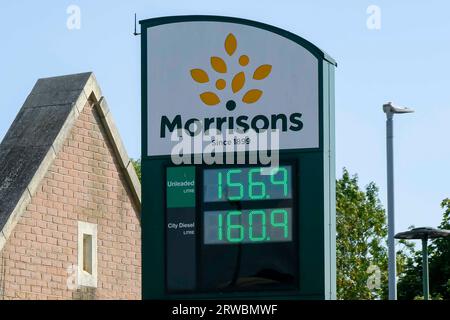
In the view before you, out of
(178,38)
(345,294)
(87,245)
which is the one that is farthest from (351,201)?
(178,38)

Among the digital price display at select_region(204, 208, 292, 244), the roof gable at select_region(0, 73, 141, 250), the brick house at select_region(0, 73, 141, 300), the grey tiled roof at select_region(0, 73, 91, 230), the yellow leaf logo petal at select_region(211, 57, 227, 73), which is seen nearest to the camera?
the digital price display at select_region(204, 208, 292, 244)

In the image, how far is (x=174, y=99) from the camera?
1739 centimetres

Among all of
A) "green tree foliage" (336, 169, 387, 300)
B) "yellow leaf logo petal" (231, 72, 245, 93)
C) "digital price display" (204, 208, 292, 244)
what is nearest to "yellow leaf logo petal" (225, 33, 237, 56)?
"yellow leaf logo petal" (231, 72, 245, 93)

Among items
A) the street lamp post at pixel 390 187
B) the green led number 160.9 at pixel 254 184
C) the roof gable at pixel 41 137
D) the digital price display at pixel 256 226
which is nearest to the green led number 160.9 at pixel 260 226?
the digital price display at pixel 256 226

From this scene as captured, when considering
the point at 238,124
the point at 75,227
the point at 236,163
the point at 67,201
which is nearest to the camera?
the point at 236,163

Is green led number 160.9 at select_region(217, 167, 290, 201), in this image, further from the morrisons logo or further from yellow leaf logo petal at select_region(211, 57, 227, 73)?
yellow leaf logo petal at select_region(211, 57, 227, 73)

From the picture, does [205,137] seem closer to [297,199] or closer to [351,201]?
[297,199]

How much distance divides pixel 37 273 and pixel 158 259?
10.4 metres

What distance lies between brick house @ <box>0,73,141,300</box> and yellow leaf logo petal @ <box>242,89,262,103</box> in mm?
10354

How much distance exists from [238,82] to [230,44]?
21.6 inches

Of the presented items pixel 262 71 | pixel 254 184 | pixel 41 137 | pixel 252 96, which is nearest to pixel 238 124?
pixel 252 96

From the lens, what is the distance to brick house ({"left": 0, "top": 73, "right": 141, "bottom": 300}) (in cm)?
2672

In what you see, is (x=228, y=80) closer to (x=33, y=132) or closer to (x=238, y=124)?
(x=238, y=124)

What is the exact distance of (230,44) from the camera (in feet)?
56.5
